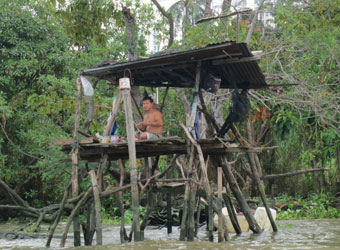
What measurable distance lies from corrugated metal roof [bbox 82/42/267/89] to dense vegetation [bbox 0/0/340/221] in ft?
8.47

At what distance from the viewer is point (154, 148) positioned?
30.9 ft

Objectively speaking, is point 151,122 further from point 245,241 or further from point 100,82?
point 100,82

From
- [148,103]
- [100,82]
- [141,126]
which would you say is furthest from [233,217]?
[100,82]

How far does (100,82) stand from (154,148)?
23.1 feet

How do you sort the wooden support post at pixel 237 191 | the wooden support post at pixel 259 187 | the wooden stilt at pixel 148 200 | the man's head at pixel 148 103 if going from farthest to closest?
the wooden support post at pixel 259 187 < the wooden support post at pixel 237 191 < the wooden stilt at pixel 148 200 < the man's head at pixel 148 103

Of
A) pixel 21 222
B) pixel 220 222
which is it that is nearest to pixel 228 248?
pixel 220 222

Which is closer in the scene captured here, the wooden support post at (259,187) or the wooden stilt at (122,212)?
the wooden stilt at (122,212)

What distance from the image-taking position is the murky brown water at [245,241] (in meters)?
8.19

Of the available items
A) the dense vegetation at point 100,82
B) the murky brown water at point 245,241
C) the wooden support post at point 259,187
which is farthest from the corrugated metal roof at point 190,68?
the murky brown water at point 245,241

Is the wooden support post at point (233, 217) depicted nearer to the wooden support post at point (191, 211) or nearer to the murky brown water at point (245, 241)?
the murky brown water at point (245, 241)

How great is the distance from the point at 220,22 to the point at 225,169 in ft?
16.6

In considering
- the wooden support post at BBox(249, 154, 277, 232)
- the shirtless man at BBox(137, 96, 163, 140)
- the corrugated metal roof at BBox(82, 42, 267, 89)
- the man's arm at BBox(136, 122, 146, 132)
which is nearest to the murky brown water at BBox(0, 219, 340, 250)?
the wooden support post at BBox(249, 154, 277, 232)

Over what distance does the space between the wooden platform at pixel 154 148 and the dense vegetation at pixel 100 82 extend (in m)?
3.40

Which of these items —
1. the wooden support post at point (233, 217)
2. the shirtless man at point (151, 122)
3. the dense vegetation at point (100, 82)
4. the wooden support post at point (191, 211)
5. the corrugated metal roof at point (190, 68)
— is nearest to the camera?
the corrugated metal roof at point (190, 68)
